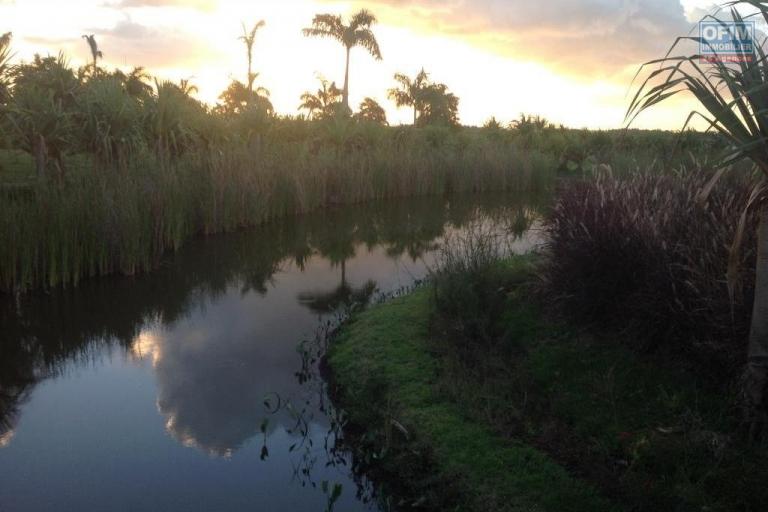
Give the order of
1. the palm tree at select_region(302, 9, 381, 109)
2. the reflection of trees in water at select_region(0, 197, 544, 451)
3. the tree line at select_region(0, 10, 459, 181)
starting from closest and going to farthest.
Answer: the reflection of trees in water at select_region(0, 197, 544, 451) → the tree line at select_region(0, 10, 459, 181) → the palm tree at select_region(302, 9, 381, 109)

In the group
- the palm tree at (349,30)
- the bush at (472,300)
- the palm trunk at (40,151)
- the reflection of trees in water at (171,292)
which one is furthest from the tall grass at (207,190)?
the palm tree at (349,30)

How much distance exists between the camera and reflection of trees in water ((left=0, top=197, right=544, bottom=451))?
6.13 metres

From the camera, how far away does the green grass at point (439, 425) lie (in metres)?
3.42

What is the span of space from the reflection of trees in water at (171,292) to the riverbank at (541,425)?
1.21 metres

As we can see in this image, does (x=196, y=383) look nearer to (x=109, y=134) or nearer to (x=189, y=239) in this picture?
(x=189, y=239)

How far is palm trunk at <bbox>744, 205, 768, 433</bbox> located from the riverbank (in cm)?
22

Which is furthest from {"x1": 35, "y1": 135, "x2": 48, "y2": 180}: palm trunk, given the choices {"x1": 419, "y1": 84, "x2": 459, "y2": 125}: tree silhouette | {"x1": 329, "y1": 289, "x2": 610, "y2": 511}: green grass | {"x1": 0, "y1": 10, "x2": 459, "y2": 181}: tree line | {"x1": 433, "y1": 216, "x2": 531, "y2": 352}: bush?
{"x1": 419, "y1": 84, "x2": 459, "y2": 125}: tree silhouette

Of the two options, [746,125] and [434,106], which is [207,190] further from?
[434,106]

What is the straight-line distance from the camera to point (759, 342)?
3508 millimetres

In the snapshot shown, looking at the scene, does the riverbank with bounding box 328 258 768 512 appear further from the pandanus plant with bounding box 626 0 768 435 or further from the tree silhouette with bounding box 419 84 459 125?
the tree silhouette with bounding box 419 84 459 125

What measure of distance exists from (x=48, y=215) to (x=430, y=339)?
5145 mm

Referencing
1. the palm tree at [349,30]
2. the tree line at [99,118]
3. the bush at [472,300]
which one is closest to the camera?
the bush at [472,300]

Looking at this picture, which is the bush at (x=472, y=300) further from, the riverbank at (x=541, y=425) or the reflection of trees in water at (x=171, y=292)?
the reflection of trees in water at (x=171, y=292)

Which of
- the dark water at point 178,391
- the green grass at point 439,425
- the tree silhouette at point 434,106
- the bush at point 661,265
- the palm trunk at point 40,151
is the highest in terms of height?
the tree silhouette at point 434,106
